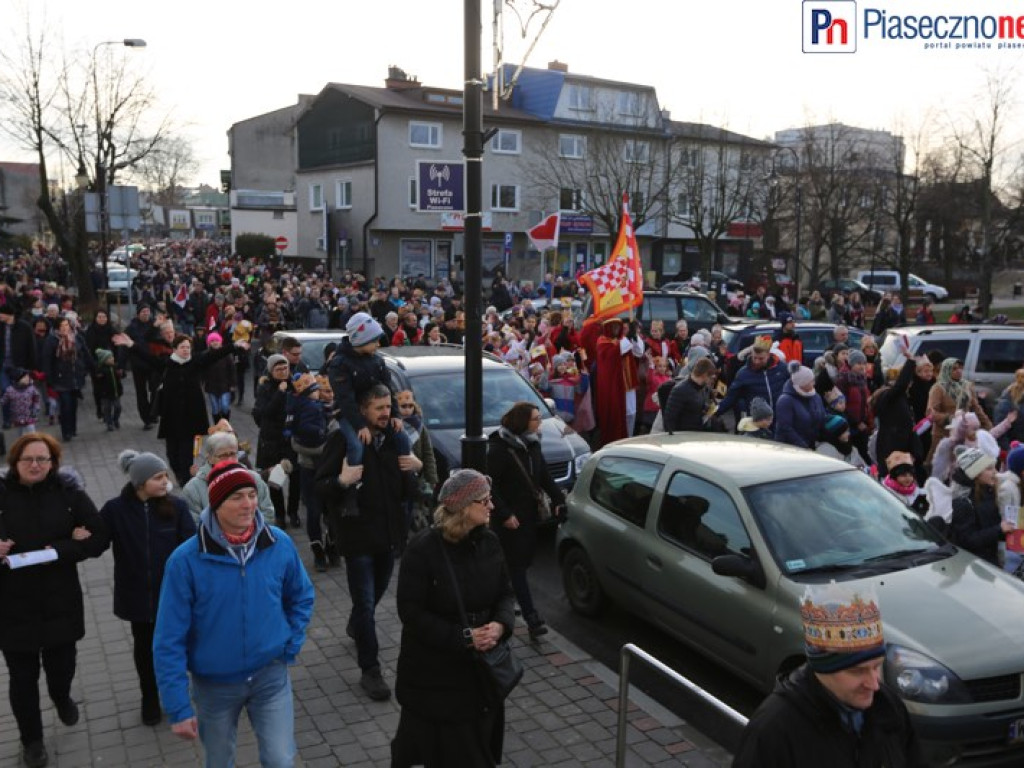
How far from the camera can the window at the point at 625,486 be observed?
668cm

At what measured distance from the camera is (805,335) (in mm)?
16500

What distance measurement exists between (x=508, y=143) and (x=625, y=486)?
136ft

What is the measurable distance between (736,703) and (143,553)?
3.74m

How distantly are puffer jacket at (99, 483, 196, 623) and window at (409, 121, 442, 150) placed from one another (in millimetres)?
40754

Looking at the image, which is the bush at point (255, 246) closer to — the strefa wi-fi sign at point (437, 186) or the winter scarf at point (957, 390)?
the strefa wi-fi sign at point (437, 186)

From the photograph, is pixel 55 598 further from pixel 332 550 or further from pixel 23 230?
pixel 23 230

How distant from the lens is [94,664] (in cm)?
637

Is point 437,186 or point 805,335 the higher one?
point 437,186

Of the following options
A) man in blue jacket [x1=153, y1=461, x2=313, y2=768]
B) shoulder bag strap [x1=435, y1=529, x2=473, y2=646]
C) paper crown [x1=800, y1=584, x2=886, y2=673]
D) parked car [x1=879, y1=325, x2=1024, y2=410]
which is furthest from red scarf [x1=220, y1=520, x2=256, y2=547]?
parked car [x1=879, y1=325, x2=1024, y2=410]

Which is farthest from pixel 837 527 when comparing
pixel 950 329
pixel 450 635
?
pixel 950 329

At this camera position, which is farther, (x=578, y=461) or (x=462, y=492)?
(x=578, y=461)

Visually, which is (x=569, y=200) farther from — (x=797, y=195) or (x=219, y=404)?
(x=219, y=404)

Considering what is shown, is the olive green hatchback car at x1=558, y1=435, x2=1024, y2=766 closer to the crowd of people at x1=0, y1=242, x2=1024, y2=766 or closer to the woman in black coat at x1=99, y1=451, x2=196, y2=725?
the crowd of people at x1=0, y1=242, x2=1024, y2=766

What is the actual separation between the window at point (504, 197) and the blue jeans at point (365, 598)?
4154 centimetres
